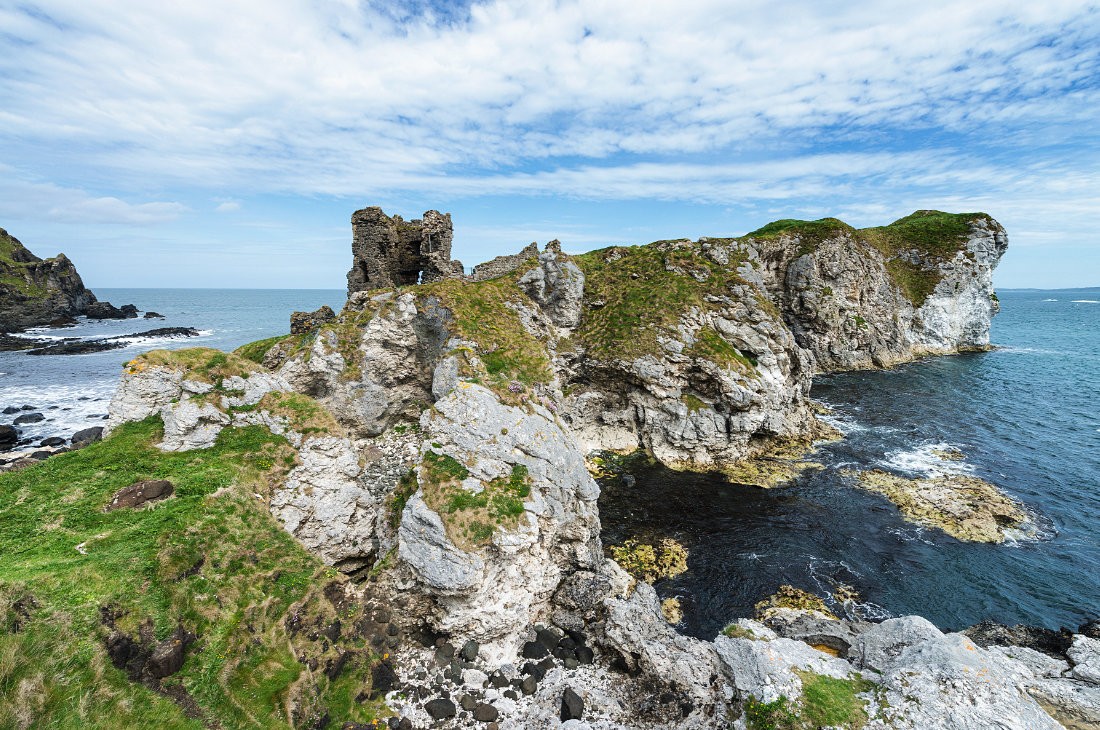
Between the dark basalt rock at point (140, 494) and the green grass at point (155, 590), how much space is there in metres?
0.33

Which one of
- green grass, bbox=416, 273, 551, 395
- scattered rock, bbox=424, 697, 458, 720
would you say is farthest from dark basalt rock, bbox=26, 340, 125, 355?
scattered rock, bbox=424, 697, 458, 720

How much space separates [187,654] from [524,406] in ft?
55.5

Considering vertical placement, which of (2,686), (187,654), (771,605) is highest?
(2,686)

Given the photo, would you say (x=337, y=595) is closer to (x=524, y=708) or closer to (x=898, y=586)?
(x=524, y=708)

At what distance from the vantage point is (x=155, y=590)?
528 inches

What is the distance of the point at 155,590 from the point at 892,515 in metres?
38.8

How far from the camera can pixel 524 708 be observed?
16.1 m

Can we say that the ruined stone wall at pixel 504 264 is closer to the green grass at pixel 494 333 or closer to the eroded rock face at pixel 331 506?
the green grass at pixel 494 333

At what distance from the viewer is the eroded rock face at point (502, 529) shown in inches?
717

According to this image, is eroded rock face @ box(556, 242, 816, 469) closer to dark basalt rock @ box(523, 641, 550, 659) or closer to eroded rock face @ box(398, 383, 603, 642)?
eroded rock face @ box(398, 383, 603, 642)

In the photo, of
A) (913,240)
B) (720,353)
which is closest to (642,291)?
(720,353)

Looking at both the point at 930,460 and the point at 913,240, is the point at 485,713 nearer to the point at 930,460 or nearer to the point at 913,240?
the point at 930,460

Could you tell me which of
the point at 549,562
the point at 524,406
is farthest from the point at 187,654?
the point at 524,406

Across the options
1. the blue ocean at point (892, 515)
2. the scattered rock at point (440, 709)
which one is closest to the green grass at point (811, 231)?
the blue ocean at point (892, 515)
